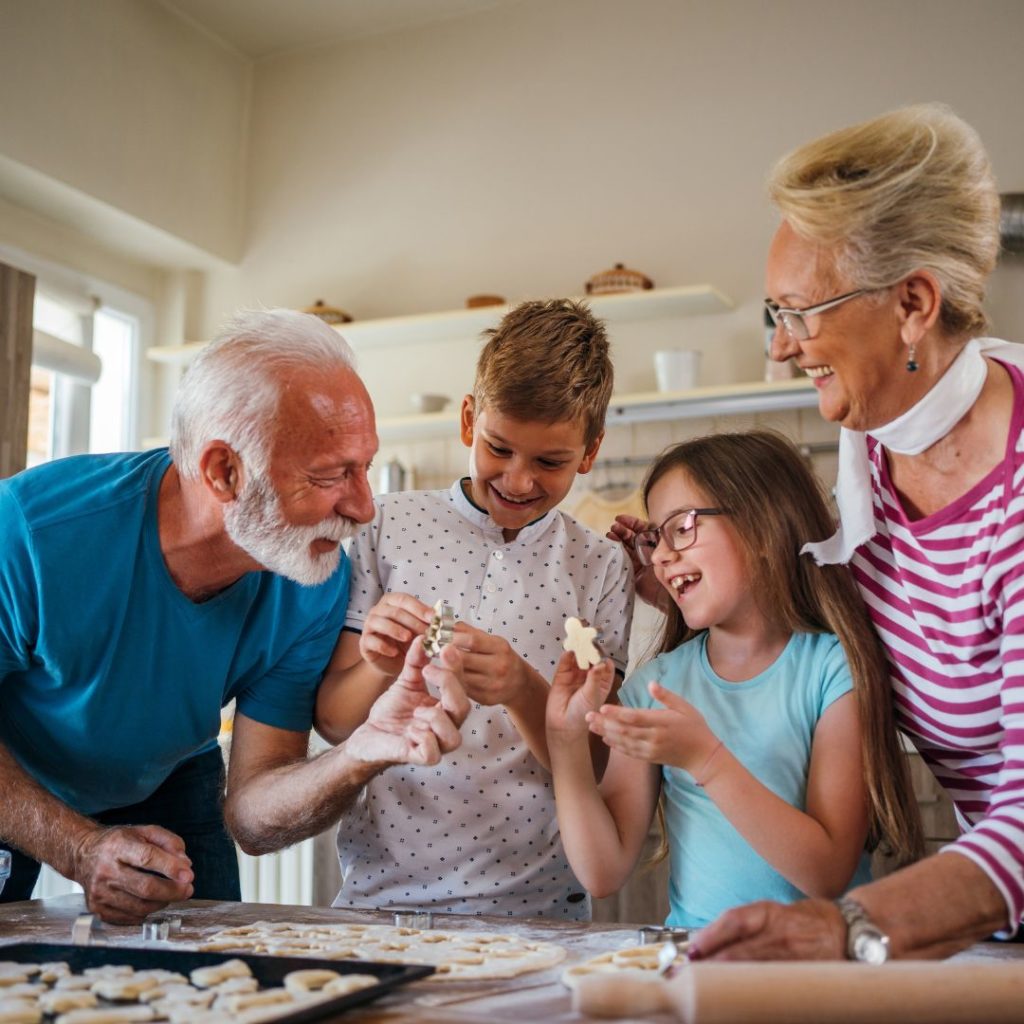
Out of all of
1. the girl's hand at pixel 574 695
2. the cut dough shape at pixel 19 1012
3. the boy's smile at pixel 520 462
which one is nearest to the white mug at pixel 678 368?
the boy's smile at pixel 520 462

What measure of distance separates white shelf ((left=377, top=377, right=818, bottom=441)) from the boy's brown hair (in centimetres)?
187

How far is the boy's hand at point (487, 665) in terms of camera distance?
1.61m

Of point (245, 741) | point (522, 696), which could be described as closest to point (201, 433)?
point (245, 741)

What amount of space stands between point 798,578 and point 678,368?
7.48 ft

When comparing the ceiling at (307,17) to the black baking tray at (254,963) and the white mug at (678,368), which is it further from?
the black baking tray at (254,963)

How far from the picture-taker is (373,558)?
6.48ft

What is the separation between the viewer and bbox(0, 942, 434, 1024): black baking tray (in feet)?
3.40

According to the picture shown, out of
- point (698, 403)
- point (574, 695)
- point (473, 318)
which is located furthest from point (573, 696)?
point (473, 318)

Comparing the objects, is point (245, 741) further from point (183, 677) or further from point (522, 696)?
point (522, 696)

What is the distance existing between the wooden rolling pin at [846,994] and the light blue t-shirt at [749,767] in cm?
62

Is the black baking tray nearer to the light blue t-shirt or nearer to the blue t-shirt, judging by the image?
the blue t-shirt

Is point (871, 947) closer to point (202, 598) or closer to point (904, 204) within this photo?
point (904, 204)

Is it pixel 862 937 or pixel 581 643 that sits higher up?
pixel 581 643

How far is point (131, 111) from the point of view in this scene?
174 inches
